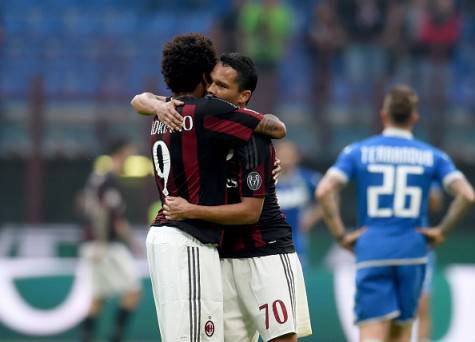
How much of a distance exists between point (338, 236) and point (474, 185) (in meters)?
5.97

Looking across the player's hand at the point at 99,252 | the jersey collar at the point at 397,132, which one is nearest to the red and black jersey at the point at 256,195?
the jersey collar at the point at 397,132

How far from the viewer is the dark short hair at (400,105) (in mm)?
7184

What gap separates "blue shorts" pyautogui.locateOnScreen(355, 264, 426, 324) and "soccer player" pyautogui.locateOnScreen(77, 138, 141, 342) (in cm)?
456

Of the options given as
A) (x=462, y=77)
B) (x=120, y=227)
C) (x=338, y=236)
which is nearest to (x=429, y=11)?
(x=462, y=77)

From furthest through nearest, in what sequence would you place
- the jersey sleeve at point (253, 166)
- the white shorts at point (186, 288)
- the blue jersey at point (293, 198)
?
the blue jersey at point (293, 198)
the jersey sleeve at point (253, 166)
the white shorts at point (186, 288)

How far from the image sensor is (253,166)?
503cm

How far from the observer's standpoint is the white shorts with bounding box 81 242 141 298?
456 inches

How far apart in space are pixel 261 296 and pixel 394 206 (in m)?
2.28

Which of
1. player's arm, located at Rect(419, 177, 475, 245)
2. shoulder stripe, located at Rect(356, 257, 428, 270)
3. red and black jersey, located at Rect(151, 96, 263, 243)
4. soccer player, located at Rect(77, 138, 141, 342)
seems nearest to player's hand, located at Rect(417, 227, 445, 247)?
player's arm, located at Rect(419, 177, 475, 245)

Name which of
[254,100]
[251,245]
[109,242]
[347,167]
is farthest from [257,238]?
[254,100]

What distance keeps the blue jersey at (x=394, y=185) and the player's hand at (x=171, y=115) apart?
2.44 metres

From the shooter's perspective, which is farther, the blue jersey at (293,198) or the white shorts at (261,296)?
the blue jersey at (293,198)

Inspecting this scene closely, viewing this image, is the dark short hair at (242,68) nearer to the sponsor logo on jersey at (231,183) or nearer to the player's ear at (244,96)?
the player's ear at (244,96)

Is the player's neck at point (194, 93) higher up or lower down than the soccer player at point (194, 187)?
higher up
